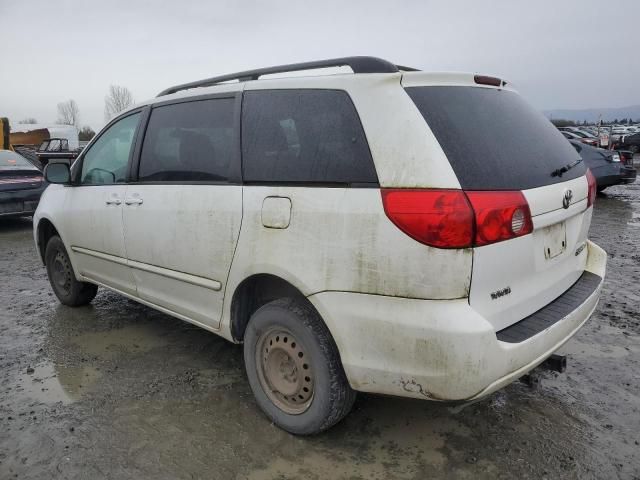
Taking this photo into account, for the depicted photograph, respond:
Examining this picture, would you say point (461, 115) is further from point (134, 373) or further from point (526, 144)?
point (134, 373)

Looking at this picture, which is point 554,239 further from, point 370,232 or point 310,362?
point 310,362

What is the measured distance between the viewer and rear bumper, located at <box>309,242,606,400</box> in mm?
1959

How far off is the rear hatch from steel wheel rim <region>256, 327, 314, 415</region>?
0.94m

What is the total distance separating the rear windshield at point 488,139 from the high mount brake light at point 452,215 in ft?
0.23

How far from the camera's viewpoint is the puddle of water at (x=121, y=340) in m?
3.78

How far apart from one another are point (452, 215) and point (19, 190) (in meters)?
9.32

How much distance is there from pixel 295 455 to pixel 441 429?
2.60ft

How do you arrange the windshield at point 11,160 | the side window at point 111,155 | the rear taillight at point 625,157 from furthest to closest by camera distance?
the rear taillight at point 625,157 < the windshield at point 11,160 < the side window at point 111,155

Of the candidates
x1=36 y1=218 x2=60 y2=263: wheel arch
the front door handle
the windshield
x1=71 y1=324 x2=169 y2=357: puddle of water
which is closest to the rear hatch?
the front door handle

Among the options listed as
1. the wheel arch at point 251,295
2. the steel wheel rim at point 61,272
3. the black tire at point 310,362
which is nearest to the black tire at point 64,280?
the steel wheel rim at point 61,272

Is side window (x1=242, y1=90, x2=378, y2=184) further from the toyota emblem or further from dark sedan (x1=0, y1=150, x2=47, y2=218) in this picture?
dark sedan (x1=0, y1=150, x2=47, y2=218)

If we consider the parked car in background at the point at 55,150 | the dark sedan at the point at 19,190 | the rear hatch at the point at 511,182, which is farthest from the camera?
the parked car in background at the point at 55,150

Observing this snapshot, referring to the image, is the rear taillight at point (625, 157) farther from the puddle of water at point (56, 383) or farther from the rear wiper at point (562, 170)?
the puddle of water at point (56, 383)

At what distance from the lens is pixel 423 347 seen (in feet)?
6.57
